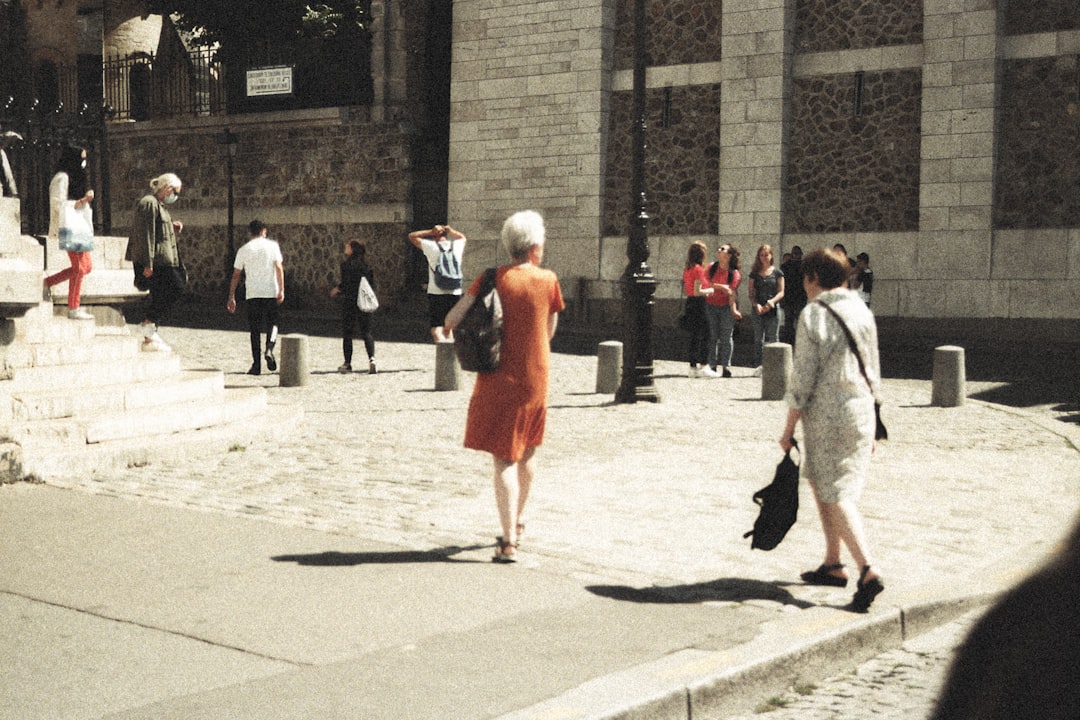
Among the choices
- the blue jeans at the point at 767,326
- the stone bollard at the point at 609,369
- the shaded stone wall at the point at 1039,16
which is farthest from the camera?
the shaded stone wall at the point at 1039,16

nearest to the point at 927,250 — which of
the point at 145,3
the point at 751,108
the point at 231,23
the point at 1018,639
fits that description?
the point at 751,108

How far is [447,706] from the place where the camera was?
4.32m

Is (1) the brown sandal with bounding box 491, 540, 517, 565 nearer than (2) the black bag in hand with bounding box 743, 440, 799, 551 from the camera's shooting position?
No

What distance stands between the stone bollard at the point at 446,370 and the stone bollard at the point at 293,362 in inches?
58.2

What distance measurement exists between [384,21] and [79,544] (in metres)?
22.5

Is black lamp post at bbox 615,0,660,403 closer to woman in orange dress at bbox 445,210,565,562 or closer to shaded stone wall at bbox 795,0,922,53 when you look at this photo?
woman in orange dress at bbox 445,210,565,562

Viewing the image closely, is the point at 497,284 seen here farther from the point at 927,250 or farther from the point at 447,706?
the point at 927,250

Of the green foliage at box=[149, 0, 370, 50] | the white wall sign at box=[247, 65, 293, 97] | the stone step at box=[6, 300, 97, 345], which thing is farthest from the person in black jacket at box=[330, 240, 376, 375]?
the white wall sign at box=[247, 65, 293, 97]

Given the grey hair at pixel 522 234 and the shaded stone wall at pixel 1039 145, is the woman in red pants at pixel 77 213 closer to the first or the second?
the grey hair at pixel 522 234

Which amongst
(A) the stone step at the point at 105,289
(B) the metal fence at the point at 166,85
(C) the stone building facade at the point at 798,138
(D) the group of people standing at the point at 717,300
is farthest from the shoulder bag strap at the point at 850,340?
(B) the metal fence at the point at 166,85

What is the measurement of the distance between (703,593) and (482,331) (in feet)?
5.18

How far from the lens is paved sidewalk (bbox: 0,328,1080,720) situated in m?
4.55

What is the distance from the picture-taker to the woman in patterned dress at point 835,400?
5.87 m

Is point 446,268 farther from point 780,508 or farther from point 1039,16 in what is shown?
point 1039,16
